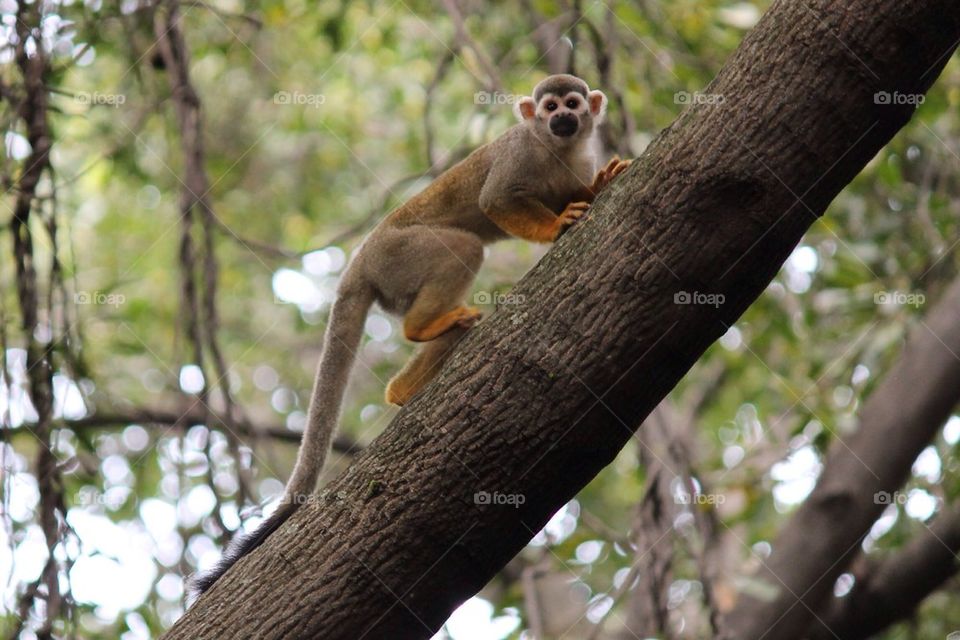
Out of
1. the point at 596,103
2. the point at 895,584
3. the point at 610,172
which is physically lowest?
the point at 895,584

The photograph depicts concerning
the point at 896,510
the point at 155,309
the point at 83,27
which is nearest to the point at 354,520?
the point at 83,27

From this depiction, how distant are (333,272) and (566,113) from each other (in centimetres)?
523

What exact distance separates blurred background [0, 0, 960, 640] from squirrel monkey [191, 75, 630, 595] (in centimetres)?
57

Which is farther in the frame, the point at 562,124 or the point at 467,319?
the point at 562,124

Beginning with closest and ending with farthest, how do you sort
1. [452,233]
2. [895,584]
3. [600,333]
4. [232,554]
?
1. [600,333]
2. [232,554]
3. [452,233]
4. [895,584]

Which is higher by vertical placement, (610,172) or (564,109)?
(564,109)

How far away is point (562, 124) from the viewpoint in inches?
226

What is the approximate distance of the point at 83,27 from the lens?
6922 millimetres

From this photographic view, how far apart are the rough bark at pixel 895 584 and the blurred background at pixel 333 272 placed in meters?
0.54

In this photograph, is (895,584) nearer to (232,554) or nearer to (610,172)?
(610,172)

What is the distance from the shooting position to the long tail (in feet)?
13.9

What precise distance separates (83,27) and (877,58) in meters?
5.53

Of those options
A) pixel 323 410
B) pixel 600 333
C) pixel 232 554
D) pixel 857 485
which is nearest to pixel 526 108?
pixel 323 410

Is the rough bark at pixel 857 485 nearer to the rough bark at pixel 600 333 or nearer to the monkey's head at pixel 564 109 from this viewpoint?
the monkey's head at pixel 564 109
